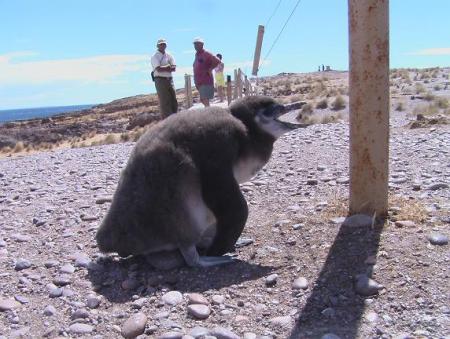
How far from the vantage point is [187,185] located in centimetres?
520

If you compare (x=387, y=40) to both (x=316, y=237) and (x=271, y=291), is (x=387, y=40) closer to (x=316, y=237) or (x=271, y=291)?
(x=316, y=237)

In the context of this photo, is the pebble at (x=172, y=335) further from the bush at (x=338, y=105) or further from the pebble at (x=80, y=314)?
the bush at (x=338, y=105)

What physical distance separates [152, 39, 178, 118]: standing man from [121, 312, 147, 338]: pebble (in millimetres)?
9745

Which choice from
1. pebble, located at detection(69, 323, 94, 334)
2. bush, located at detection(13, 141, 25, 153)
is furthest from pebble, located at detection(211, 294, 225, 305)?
bush, located at detection(13, 141, 25, 153)

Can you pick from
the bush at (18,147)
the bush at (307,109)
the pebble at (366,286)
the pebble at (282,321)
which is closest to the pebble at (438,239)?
the pebble at (366,286)

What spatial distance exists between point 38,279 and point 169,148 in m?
1.78

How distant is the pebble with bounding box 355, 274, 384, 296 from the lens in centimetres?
446

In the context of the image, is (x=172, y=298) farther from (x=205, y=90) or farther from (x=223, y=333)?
(x=205, y=90)

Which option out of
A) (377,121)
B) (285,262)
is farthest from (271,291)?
(377,121)

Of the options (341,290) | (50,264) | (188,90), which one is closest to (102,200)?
(50,264)

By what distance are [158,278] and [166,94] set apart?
9375mm

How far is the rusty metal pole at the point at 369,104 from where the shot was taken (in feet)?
17.8

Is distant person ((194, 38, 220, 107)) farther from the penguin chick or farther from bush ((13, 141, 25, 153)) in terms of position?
bush ((13, 141, 25, 153))

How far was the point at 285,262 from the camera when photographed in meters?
5.42
